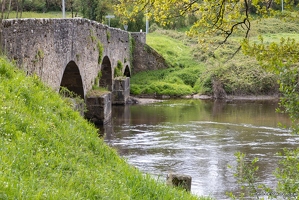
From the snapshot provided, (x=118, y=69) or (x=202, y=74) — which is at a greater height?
(x=118, y=69)


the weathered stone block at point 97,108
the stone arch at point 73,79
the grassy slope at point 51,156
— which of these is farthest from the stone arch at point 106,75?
the grassy slope at point 51,156

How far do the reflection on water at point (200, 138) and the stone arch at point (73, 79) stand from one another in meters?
1.78

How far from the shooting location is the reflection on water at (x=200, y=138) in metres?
14.1

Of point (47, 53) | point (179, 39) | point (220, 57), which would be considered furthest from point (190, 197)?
point (179, 39)

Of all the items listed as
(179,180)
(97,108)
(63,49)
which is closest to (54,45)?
(63,49)

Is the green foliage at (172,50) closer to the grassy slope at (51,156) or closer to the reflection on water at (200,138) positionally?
the reflection on water at (200,138)

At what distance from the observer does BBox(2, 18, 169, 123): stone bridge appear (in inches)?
448

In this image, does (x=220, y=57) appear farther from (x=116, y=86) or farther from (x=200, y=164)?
(x=200, y=164)

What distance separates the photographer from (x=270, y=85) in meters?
32.8

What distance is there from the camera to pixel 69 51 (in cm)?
1647

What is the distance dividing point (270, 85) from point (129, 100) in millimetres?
8102

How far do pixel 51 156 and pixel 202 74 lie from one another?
28481 millimetres

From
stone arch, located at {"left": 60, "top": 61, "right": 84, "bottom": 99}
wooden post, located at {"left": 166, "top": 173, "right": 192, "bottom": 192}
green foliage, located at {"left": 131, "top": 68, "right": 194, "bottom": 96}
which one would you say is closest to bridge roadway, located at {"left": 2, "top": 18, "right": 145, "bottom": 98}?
stone arch, located at {"left": 60, "top": 61, "right": 84, "bottom": 99}

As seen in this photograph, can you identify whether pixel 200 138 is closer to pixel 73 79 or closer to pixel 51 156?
pixel 73 79
